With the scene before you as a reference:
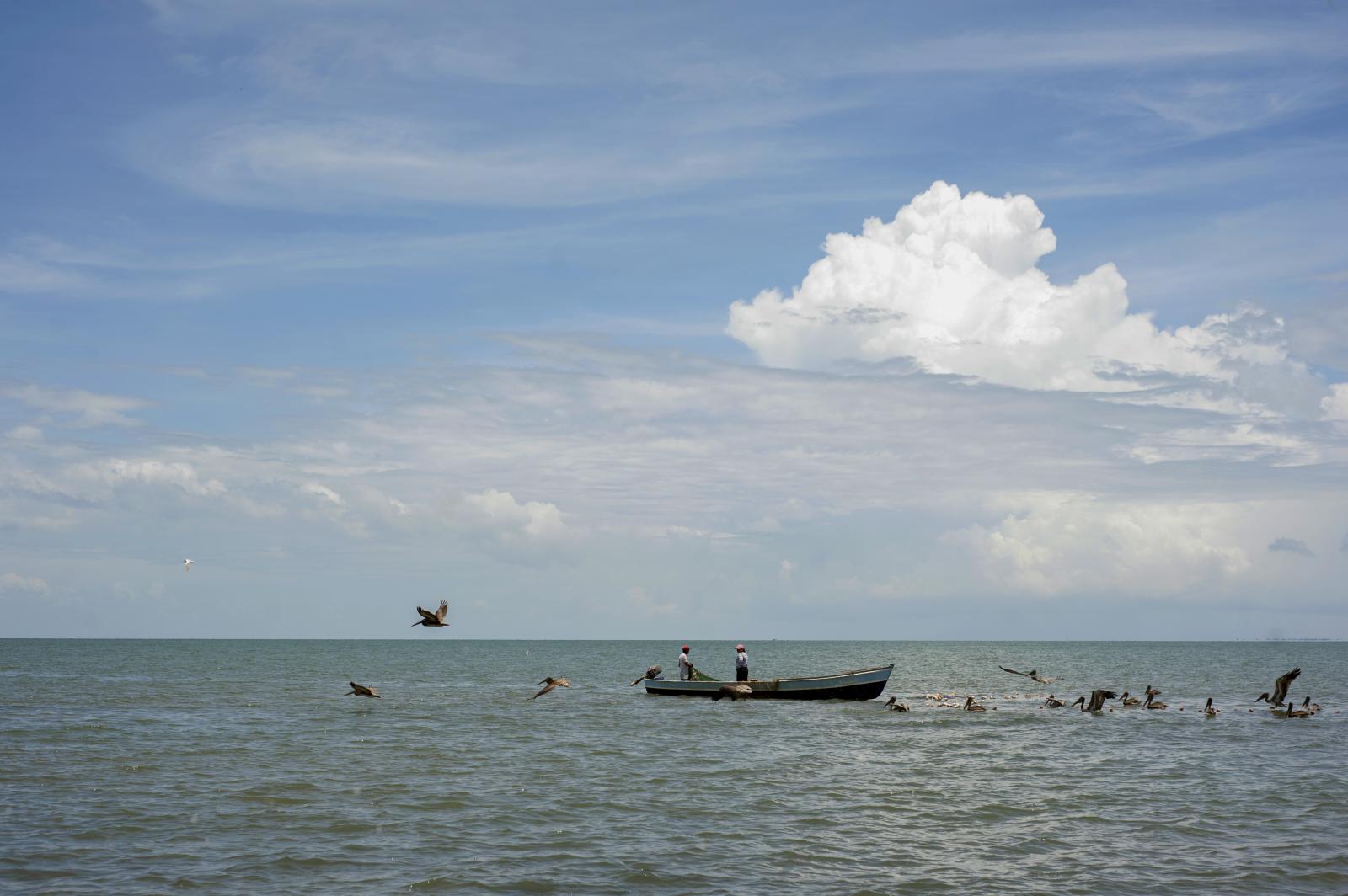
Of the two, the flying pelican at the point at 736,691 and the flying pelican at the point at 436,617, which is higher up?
the flying pelican at the point at 436,617

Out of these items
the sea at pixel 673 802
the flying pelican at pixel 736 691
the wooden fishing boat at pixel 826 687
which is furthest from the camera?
the wooden fishing boat at pixel 826 687

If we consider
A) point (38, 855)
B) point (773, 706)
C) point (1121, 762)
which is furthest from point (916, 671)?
point (38, 855)

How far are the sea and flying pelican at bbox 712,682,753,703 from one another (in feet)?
7.59

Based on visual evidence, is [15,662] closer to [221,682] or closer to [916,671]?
[221,682]

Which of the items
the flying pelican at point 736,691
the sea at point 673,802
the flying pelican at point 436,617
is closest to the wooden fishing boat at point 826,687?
the flying pelican at point 736,691

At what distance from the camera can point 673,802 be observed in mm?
22641

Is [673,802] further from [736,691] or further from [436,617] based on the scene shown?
[736,691]

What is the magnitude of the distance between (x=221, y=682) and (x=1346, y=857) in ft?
207

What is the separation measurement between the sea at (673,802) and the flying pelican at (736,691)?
231cm

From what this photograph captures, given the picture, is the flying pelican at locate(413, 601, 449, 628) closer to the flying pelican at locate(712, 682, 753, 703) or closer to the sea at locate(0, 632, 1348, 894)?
the sea at locate(0, 632, 1348, 894)

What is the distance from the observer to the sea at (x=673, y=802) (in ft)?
54.3

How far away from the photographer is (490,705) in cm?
4969

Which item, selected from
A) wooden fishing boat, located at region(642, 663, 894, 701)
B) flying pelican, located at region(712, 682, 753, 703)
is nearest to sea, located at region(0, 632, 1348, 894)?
flying pelican, located at region(712, 682, 753, 703)

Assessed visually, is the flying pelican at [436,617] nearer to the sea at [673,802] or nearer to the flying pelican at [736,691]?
the sea at [673,802]
